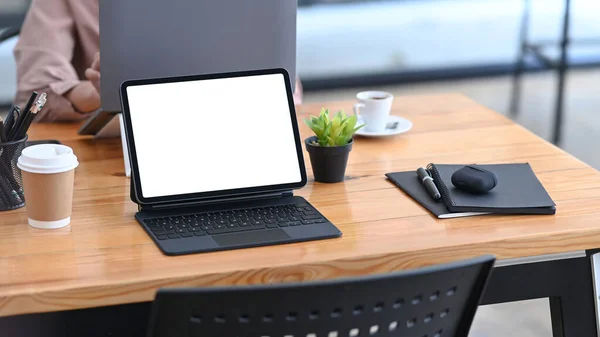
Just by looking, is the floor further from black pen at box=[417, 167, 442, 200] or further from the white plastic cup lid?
the white plastic cup lid

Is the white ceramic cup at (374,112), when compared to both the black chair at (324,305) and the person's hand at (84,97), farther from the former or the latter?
the black chair at (324,305)

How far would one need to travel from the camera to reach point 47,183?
123 centimetres

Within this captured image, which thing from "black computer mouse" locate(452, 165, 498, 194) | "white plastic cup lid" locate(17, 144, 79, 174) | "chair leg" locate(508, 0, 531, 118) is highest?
"white plastic cup lid" locate(17, 144, 79, 174)

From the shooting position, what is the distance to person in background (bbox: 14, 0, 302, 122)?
1.88 meters

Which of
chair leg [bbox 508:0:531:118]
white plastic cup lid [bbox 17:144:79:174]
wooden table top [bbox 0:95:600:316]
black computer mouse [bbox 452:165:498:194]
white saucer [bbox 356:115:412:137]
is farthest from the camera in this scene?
chair leg [bbox 508:0:531:118]

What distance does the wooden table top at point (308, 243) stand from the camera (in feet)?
3.56

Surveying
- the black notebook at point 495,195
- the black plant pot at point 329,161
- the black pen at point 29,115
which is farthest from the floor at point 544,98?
the black pen at point 29,115

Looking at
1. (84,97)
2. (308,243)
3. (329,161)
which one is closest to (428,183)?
(329,161)

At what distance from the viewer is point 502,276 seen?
4.31 ft

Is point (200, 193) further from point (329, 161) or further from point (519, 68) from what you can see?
point (519, 68)

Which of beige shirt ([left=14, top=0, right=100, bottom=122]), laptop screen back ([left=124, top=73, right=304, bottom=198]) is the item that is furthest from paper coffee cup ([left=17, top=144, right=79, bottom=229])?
beige shirt ([left=14, top=0, right=100, bottom=122])

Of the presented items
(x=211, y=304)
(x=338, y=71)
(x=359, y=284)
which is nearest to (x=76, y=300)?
(x=211, y=304)

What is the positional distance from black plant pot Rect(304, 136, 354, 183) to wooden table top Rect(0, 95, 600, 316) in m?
0.02

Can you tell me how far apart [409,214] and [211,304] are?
0.51 meters
